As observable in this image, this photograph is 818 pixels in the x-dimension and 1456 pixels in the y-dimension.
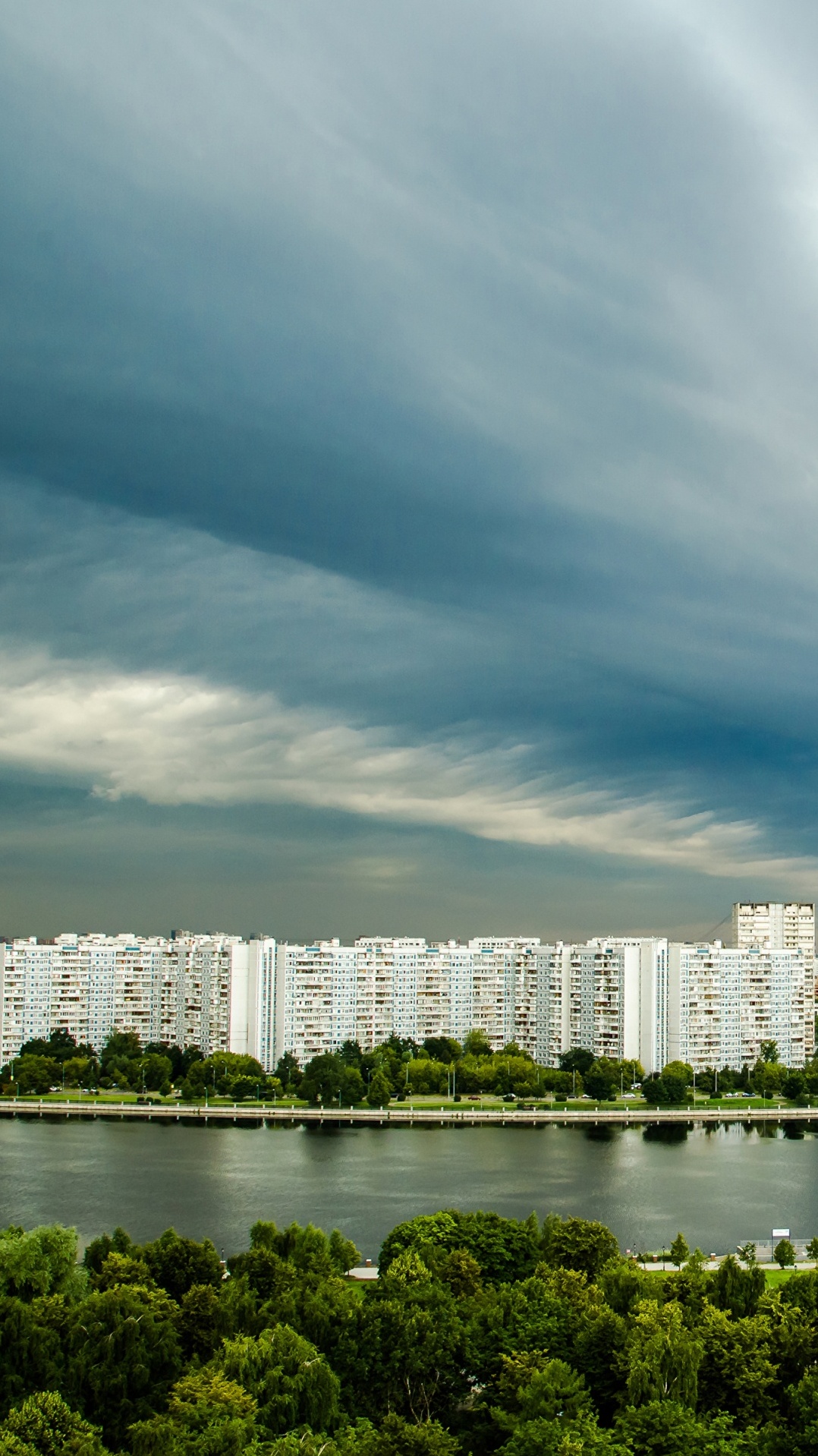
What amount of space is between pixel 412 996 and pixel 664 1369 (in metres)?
24.6

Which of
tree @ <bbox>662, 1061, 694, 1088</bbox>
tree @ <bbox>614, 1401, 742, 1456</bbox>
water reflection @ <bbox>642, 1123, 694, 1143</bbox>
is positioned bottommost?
water reflection @ <bbox>642, 1123, 694, 1143</bbox>

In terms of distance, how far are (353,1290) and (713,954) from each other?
23574 millimetres

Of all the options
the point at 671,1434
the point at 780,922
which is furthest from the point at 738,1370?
the point at 780,922

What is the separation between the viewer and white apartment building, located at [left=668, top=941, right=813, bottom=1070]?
2978 cm

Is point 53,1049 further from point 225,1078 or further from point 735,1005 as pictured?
point 735,1005

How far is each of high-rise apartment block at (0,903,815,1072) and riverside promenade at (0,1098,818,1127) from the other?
4.87 meters

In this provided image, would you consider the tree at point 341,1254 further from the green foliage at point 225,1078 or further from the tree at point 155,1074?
the tree at point 155,1074

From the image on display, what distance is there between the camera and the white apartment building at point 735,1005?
29.8 m

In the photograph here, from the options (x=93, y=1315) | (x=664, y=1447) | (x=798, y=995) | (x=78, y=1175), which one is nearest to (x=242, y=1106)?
(x=78, y=1175)

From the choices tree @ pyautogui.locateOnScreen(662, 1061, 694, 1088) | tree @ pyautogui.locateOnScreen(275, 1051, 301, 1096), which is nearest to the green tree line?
tree @ pyautogui.locateOnScreen(275, 1051, 301, 1096)

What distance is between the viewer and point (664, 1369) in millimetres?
6840

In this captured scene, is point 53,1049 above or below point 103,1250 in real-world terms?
below

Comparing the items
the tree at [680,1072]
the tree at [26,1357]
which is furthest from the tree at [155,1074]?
the tree at [26,1357]

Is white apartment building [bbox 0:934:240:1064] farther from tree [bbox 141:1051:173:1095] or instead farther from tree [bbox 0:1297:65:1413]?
tree [bbox 0:1297:65:1413]
